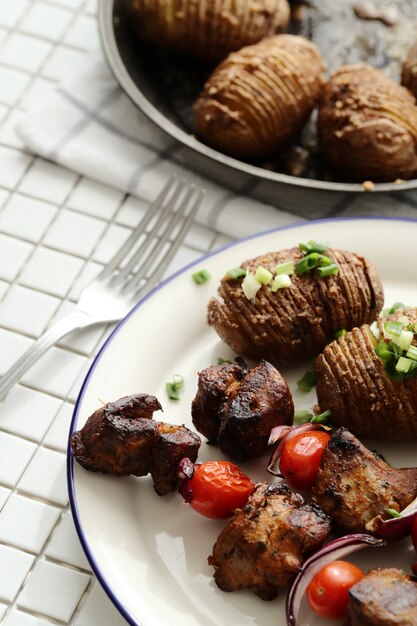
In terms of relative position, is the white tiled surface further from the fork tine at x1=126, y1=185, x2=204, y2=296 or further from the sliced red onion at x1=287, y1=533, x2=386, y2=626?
the sliced red onion at x1=287, y1=533, x2=386, y2=626

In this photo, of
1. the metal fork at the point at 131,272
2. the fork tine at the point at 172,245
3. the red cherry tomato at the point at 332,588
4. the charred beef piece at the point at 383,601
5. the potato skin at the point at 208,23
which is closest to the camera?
the charred beef piece at the point at 383,601

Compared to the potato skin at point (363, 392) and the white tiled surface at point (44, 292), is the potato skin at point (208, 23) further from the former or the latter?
the potato skin at point (363, 392)

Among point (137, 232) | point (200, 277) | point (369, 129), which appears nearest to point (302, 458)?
point (200, 277)

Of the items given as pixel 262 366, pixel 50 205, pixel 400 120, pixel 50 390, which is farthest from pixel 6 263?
pixel 400 120

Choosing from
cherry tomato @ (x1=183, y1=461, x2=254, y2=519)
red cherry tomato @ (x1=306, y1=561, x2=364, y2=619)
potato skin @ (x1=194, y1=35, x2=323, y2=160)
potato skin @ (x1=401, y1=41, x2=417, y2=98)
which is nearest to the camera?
red cherry tomato @ (x1=306, y1=561, x2=364, y2=619)

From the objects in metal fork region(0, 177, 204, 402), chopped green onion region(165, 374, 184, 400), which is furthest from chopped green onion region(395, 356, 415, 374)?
metal fork region(0, 177, 204, 402)

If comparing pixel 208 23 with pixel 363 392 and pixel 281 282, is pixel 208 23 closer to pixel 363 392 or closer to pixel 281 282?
pixel 281 282

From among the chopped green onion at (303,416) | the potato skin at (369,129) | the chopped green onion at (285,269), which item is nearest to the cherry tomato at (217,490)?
the chopped green onion at (303,416)
